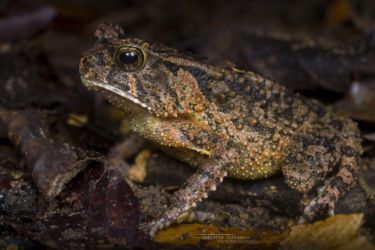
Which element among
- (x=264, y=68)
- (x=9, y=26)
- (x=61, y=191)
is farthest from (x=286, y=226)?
(x=9, y=26)

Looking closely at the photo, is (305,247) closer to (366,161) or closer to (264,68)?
(366,161)

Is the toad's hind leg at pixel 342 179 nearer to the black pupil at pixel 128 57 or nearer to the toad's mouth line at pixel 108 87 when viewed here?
the toad's mouth line at pixel 108 87

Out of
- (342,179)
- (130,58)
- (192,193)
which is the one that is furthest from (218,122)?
(342,179)

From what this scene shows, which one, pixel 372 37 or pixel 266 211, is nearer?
pixel 266 211

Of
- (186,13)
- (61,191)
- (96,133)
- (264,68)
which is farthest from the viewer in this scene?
(186,13)

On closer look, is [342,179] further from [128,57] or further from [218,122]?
[128,57]

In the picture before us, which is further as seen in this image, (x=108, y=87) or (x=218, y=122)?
(x=218, y=122)
